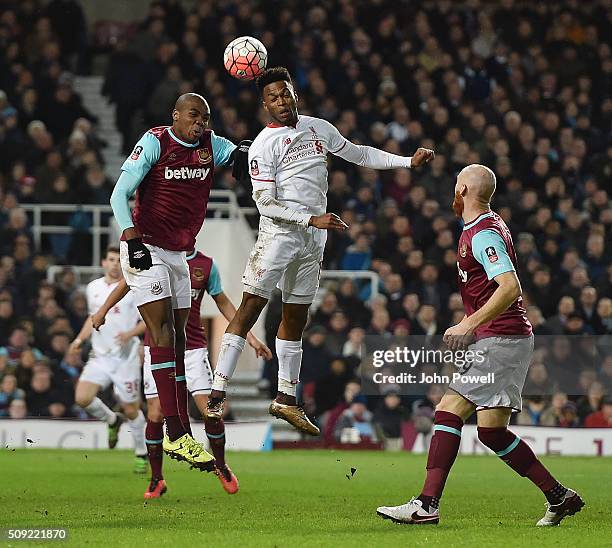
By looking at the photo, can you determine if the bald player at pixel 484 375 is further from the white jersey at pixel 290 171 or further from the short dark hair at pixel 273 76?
the short dark hair at pixel 273 76

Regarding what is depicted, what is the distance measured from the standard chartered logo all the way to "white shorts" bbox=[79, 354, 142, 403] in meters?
4.90

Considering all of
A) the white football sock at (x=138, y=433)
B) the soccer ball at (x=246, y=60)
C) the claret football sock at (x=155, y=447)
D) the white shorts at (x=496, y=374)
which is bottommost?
the white football sock at (x=138, y=433)

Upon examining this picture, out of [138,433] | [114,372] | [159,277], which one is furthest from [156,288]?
[114,372]

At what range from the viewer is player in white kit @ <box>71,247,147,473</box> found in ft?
45.9

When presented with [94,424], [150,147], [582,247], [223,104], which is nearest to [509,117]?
[582,247]

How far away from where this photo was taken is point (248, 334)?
1051 cm

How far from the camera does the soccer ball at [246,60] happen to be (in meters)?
9.90

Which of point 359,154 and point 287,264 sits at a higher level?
point 359,154

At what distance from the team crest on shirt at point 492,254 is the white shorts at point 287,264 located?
6.97 ft

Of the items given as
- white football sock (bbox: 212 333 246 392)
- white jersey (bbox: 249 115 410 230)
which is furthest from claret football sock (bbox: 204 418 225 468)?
white jersey (bbox: 249 115 410 230)

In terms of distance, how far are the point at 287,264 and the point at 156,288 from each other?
0.96 meters

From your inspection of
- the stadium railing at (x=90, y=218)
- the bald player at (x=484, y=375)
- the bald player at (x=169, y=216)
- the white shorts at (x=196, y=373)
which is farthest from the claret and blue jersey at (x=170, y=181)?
the stadium railing at (x=90, y=218)

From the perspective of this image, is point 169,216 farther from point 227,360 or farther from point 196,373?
point 196,373

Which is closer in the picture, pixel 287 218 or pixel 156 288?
pixel 287 218
